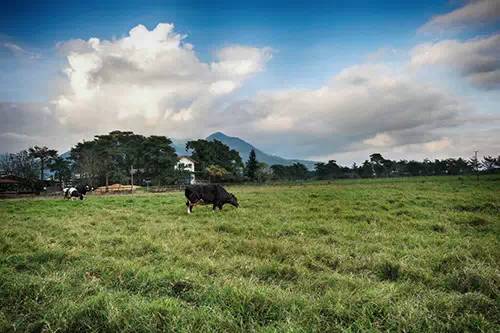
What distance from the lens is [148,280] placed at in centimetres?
468

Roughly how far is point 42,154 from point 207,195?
68790 mm

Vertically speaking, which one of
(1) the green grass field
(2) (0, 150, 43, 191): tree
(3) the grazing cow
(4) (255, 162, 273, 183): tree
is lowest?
(1) the green grass field

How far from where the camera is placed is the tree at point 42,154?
Result: 69312 millimetres

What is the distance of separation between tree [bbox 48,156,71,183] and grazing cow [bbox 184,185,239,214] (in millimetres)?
65556

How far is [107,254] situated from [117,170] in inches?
2414

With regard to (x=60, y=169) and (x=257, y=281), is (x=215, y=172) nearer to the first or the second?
(x=60, y=169)

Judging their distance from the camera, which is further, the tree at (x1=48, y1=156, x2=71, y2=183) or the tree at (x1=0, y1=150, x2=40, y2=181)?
the tree at (x1=48, y1=156, x2=71, y2=183)

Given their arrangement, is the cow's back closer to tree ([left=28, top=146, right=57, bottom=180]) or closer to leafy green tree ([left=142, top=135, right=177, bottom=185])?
leafy green tree ([left=142, top=135, right=177, bottom=185])

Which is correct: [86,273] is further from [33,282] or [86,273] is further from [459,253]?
[459,253]

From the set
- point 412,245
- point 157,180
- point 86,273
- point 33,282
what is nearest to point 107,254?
point 86,273

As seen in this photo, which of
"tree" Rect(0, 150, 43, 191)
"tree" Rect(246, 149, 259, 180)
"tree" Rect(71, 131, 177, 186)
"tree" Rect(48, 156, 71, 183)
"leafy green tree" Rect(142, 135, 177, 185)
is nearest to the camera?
"tree" Rect(71, 131, 177, 186)

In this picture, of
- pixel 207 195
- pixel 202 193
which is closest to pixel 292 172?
pixel 207 195

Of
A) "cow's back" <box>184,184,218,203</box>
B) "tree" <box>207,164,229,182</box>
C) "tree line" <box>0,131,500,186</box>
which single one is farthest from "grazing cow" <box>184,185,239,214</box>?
"tree" <box>207,164,229,182</box>

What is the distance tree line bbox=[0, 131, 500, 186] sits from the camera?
205ft
